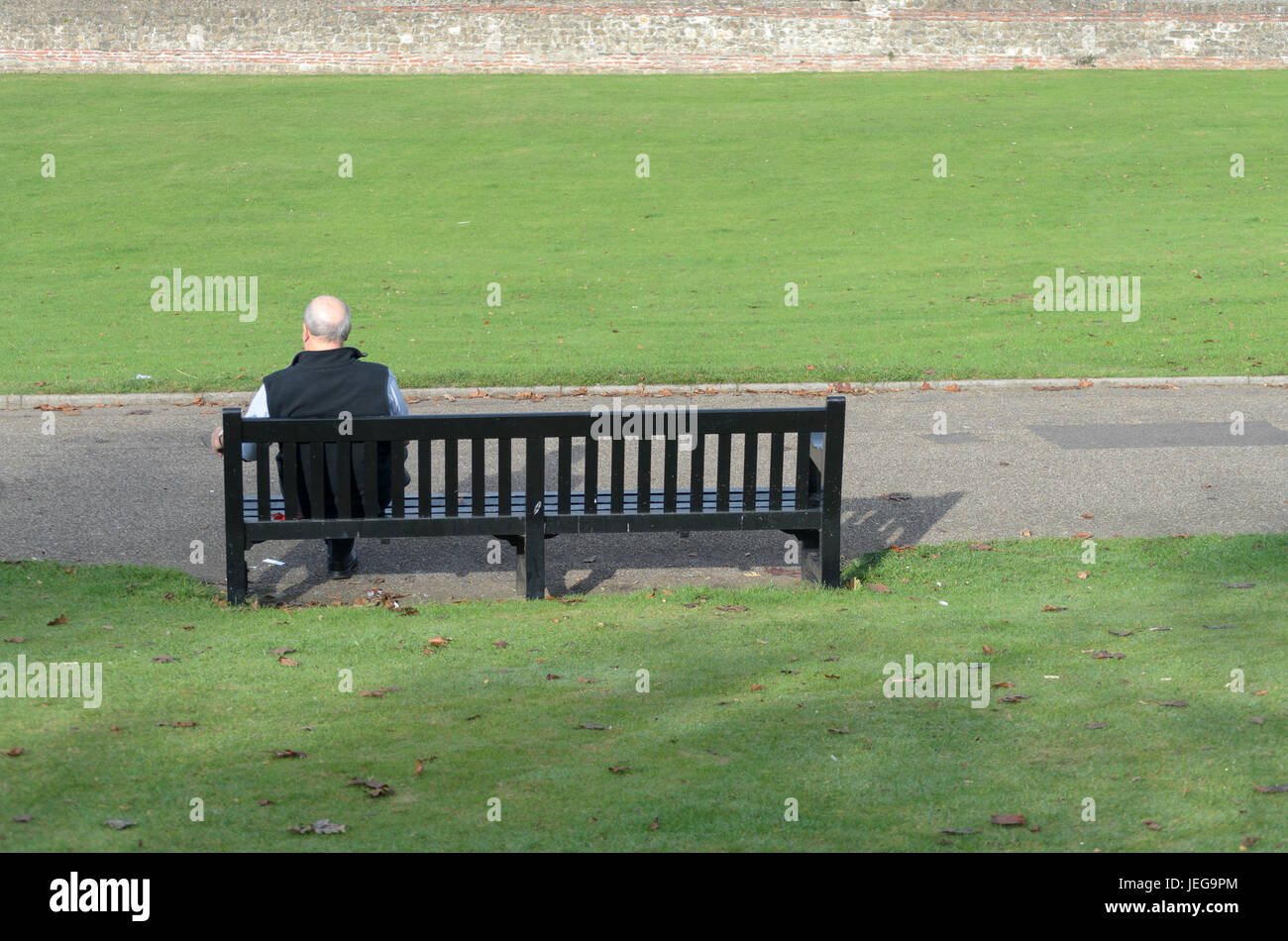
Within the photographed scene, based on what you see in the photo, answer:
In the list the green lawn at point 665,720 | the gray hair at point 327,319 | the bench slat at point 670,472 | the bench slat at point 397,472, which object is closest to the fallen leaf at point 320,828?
the green lawn at point 665,720

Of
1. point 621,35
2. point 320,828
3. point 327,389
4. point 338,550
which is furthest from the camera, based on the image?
point 621,35

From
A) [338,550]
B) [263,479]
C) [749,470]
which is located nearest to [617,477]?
[749,470]

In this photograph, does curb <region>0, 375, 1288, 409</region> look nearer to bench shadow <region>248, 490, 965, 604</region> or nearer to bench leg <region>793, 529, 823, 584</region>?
bench shadow <region>248, 490, 965, 604</region>

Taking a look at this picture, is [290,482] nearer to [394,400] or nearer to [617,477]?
[394,400]

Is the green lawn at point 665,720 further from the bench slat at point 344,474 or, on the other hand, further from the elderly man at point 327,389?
the elderly man at point 327,389

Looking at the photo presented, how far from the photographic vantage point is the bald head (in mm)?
7676

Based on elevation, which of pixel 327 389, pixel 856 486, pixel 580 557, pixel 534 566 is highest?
pixel 327 389

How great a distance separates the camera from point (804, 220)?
76.8 feet

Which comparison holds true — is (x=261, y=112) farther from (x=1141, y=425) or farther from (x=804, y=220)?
(x=1141, y=425)

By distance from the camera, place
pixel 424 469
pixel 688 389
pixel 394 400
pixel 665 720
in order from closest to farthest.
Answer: pixel 665 720
pixel 424 469
pixel 394 400
pixel 688 389

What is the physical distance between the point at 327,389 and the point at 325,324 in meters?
0.39

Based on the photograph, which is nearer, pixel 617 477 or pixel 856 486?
pixel 617 477

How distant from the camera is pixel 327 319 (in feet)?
25.2

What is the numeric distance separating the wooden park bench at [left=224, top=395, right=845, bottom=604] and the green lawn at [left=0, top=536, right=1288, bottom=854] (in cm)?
42
